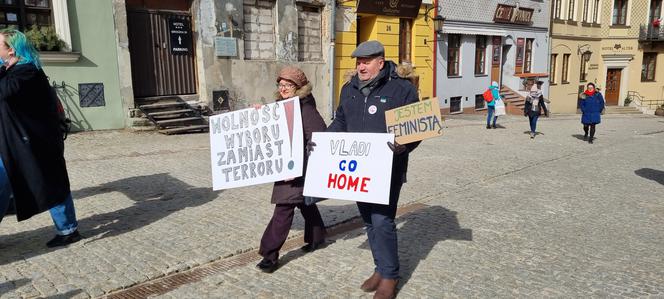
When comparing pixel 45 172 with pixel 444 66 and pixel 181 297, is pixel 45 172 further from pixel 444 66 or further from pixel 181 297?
pixel 444 66

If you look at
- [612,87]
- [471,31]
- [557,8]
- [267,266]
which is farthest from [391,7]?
[612,87]

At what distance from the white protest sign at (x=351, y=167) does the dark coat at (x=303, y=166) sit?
19 centimetres

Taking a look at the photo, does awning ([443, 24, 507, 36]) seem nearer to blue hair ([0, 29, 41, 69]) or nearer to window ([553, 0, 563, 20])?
window ([553, 0, 563, 20])

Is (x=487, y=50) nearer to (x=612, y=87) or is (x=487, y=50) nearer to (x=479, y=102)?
(x=479, y=102)

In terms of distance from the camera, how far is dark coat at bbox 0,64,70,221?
3.94 meters

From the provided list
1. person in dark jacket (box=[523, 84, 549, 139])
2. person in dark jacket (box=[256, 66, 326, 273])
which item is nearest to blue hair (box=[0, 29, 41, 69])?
person in dark jacket (box=[256, 66, 326, 273])

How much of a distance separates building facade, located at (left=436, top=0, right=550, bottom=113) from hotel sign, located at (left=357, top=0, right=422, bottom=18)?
172cm

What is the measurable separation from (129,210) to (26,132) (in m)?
1.83

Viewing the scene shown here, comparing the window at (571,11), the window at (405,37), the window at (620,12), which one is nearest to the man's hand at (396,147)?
the window at (405,37)

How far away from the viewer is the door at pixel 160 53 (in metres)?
11.9

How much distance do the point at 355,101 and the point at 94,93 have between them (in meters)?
9.35

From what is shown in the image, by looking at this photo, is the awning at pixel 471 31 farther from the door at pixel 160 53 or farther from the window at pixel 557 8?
the door at pixel 160 53

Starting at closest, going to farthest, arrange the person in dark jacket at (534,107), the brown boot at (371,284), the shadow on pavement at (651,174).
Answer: the brown boot at (371,284)
the shadow on pavement at (651,174)
the person in dark jacket at (534,107)

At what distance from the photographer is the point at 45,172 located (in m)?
4.15
